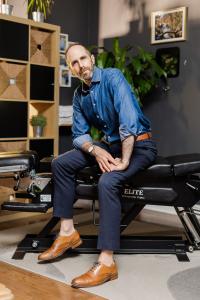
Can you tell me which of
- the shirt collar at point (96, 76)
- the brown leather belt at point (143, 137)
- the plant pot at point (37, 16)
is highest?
the plant pot at point (37, 16)

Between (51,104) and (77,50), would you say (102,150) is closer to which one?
(77,50)

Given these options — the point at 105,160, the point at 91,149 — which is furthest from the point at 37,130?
the point at 105,160

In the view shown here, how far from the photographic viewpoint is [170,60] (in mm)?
3615

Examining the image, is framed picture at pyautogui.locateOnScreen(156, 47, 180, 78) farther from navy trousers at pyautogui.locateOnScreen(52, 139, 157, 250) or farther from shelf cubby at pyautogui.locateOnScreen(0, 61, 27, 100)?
navy trousers at pyautogui.locateOnScreen(52, 139, 157, 250)

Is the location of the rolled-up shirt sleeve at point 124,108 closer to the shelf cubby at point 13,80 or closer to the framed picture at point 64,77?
the shelf cubby at point 13,80


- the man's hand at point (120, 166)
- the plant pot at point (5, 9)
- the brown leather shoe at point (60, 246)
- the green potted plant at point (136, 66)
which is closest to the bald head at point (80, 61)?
the man's hand at point (120, 166)

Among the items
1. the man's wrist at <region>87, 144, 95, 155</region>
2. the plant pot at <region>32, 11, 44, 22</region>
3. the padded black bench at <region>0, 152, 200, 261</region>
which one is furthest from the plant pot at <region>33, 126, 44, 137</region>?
the man's wrist at <region>87, 144, 95, 155</region>

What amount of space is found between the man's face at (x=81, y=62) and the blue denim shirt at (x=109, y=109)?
46mm

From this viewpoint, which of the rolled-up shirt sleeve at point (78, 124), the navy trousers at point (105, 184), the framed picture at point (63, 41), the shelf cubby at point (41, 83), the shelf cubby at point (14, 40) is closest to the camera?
the navy trousers at point (105, 184)

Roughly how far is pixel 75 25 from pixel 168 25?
3.34 ft

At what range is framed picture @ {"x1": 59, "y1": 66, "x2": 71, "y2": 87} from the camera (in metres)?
4.05

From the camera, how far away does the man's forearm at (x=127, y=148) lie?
7.16 feet

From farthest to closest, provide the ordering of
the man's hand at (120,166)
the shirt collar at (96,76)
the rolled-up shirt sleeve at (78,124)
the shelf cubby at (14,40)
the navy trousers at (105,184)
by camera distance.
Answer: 1. the shelf cubby at (14,40)
2. the rolled-up shirt sleeve at (78,124)
3. the shirt collar at (96,76)
4. the man's hand at (120,166)
5. the navy trousers at (105,184)

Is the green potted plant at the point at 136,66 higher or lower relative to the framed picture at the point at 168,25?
lower
